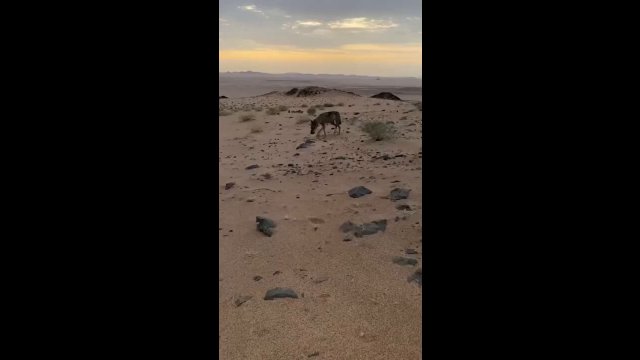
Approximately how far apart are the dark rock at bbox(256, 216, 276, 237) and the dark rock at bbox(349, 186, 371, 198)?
1479 mm

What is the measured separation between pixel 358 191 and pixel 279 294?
3076mm

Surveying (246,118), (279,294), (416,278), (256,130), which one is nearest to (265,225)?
(279,294)

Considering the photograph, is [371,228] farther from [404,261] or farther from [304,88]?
[304,88]

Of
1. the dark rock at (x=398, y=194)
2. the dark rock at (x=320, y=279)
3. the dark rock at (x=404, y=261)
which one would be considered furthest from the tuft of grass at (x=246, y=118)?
the dark rock at (x=320, y=279)

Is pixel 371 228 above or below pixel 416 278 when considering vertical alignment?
above

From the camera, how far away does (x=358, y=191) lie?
Result: 20.8ft

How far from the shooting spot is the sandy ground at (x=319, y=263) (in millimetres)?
2770

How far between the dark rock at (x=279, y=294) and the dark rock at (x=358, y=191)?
2874mm

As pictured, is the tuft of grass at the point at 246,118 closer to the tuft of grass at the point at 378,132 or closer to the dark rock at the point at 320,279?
the tuft of grass at the point at 378,132
